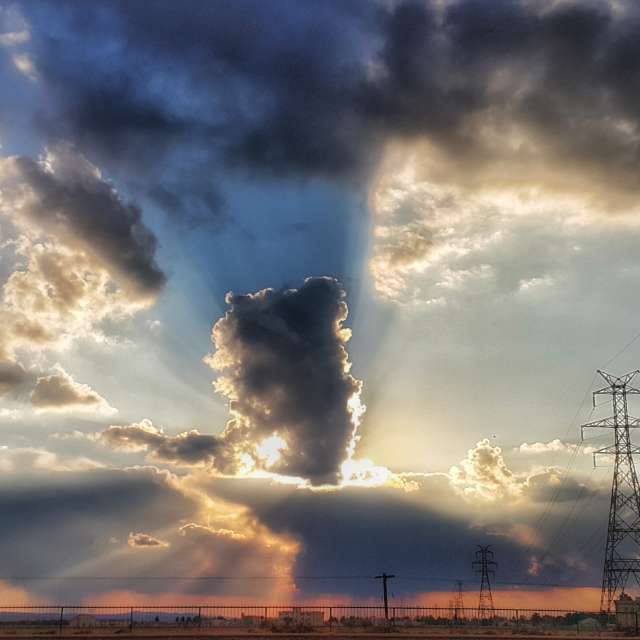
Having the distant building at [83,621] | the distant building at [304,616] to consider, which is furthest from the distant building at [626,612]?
the distant building at [83,621]

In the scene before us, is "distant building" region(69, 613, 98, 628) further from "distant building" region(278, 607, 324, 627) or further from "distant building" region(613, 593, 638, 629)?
"distant building" region(613, 593, 638, 629)

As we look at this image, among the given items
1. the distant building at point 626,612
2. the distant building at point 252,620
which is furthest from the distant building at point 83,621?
the distant building at point 626,612

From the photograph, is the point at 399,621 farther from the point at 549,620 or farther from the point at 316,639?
the point at 316,639

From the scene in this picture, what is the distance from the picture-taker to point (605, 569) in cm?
11156

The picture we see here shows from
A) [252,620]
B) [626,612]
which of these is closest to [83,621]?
[252,620]

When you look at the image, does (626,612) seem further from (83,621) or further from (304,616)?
(83,621)

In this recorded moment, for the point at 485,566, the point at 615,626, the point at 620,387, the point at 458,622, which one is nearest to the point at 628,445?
the point at 620,387

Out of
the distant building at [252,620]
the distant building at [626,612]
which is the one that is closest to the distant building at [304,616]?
the distant building at [252,620]

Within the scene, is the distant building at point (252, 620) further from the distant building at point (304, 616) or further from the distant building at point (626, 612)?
the distant building at point (626, 612)

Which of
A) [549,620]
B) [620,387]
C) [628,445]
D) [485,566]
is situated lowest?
[549,620]

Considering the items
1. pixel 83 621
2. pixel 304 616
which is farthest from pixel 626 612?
pixel 83 621

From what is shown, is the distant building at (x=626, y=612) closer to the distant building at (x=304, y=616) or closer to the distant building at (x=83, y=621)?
the distant building at (x=304, y=616)

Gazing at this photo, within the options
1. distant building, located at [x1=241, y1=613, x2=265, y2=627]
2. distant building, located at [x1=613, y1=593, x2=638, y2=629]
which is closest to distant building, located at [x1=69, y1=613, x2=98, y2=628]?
distant building, located at [x1=241, y1=613, x2=265, y2=627]

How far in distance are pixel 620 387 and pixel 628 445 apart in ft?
28.8
